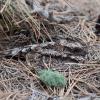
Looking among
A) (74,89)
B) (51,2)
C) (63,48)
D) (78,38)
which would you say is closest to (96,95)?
(74,89)

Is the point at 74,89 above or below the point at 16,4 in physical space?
below

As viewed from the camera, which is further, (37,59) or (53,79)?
(37,59)

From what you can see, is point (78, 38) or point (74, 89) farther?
point (78, 38)

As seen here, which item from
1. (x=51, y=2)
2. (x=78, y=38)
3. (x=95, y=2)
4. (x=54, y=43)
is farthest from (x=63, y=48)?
(x=95, y=2)

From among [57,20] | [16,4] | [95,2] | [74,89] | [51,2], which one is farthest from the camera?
[95,2]

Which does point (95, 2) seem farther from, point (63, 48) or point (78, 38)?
point (63, 48)

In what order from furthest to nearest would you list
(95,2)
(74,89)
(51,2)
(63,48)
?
1. (95,2)
2. (51,2)
3. (63,48)
4. (74,89)

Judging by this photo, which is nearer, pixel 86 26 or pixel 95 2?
pixel 86 26

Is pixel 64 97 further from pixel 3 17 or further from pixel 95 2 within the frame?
pixel 95 2

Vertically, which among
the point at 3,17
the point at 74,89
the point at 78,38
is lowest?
the point at 74,89
